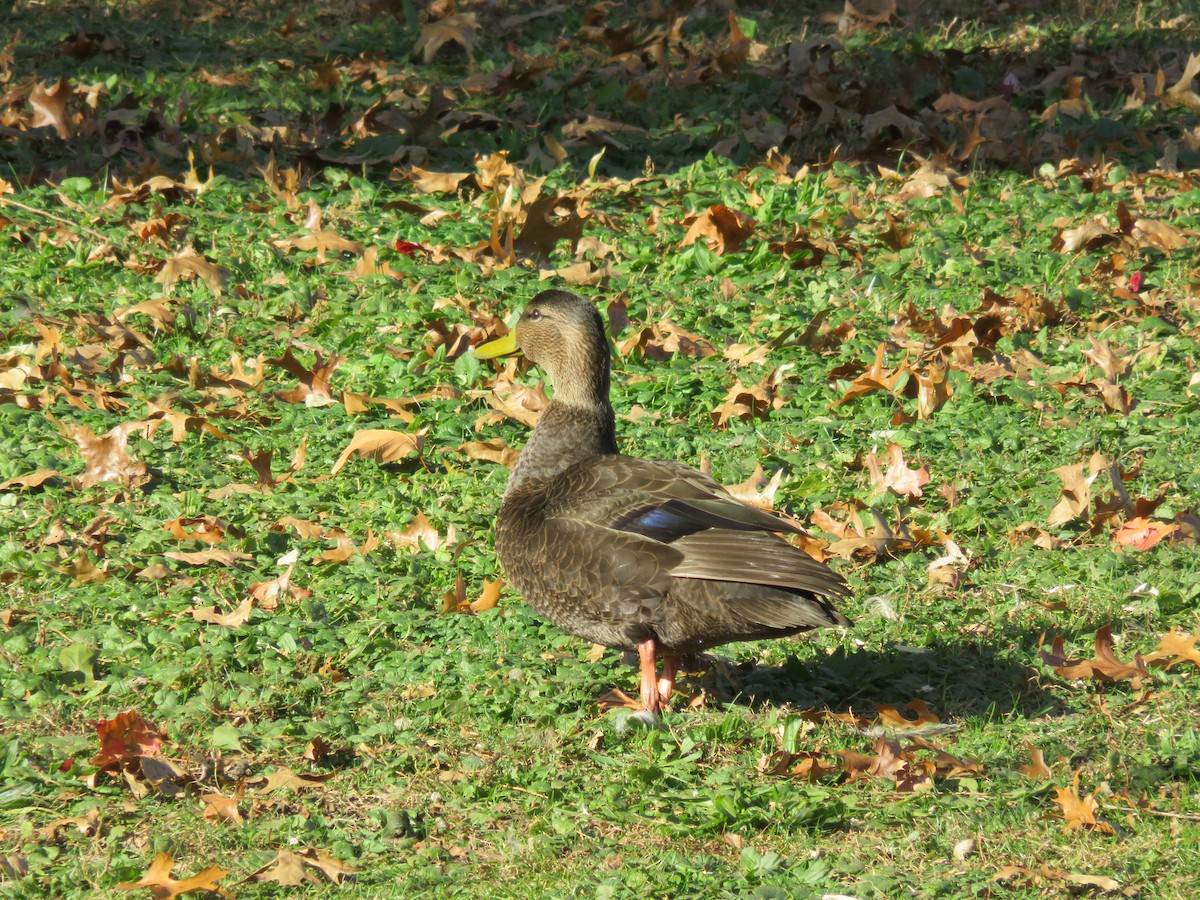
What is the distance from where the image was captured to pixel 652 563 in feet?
15.4

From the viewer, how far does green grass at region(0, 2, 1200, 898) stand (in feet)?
14.1

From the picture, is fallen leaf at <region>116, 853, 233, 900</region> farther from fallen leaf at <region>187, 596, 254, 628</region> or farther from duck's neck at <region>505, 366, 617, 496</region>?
duck's neck at <region>505, 366, 617, 496</region>

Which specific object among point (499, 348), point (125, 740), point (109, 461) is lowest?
point (125, 740)

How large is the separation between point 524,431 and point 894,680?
7.91ft

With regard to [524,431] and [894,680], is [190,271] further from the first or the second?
[894,680]

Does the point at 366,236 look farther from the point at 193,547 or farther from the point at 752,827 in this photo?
the point at 752,827

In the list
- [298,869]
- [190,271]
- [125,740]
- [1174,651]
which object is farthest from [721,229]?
[298,869]

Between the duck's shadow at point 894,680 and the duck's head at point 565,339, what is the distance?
1.22 m

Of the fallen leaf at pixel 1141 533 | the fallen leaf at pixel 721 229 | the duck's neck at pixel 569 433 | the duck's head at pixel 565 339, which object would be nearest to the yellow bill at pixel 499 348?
the duck's head at pixel 565 339

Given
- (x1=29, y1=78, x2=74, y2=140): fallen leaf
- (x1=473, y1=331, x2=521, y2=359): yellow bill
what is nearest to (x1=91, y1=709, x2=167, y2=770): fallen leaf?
(x1=473, y1=331, x2=521, y2=359): yellow bill

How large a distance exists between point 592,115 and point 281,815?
6794 millimetres

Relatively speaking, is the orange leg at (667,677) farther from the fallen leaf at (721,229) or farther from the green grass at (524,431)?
the fallen leaf at (721,229)

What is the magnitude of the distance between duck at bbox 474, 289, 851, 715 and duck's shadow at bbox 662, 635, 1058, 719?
24 cm

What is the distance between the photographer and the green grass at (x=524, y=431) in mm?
4297
